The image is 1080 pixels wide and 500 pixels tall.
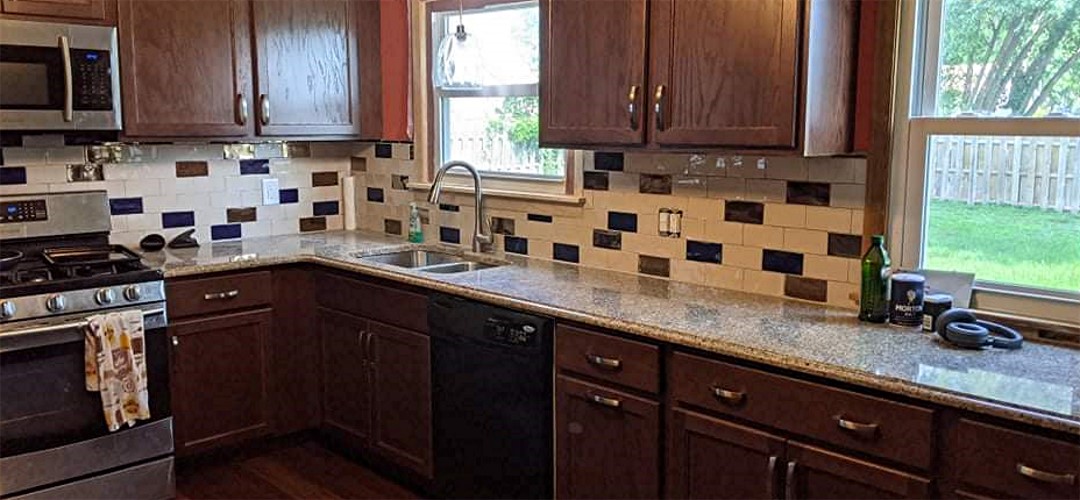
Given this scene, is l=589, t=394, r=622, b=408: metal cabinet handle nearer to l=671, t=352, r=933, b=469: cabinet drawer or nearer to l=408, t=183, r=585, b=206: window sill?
l=671, t=352, r=933, b=469: cabinet drawer

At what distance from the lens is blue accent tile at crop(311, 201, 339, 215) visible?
167 inches

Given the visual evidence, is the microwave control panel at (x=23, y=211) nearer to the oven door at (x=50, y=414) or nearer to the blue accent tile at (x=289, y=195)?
the oven door at (x=50, y=414)

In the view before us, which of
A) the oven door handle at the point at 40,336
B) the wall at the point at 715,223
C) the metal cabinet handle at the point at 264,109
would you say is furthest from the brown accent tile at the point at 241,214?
the oven door handle at the point at 40,336

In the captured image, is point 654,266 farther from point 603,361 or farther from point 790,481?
point 790,481

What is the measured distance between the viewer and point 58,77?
10.0 ft

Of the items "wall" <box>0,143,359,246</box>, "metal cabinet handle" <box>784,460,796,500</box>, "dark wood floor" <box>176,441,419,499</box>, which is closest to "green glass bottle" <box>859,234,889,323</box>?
"metal cabinet handle" <box>784,460,796,500</box>

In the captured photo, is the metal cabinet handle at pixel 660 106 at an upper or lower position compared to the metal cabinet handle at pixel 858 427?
upper

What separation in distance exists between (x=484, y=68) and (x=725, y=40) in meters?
1.16

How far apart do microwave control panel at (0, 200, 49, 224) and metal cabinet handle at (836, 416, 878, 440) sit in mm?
2991

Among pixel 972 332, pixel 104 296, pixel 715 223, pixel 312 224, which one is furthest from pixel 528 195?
pixel 972 332

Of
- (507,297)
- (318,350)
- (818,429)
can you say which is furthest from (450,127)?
(818,429)

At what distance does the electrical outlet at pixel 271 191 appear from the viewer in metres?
4.05

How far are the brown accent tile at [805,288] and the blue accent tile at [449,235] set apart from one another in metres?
1.55

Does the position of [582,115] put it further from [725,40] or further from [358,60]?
[358,60]
